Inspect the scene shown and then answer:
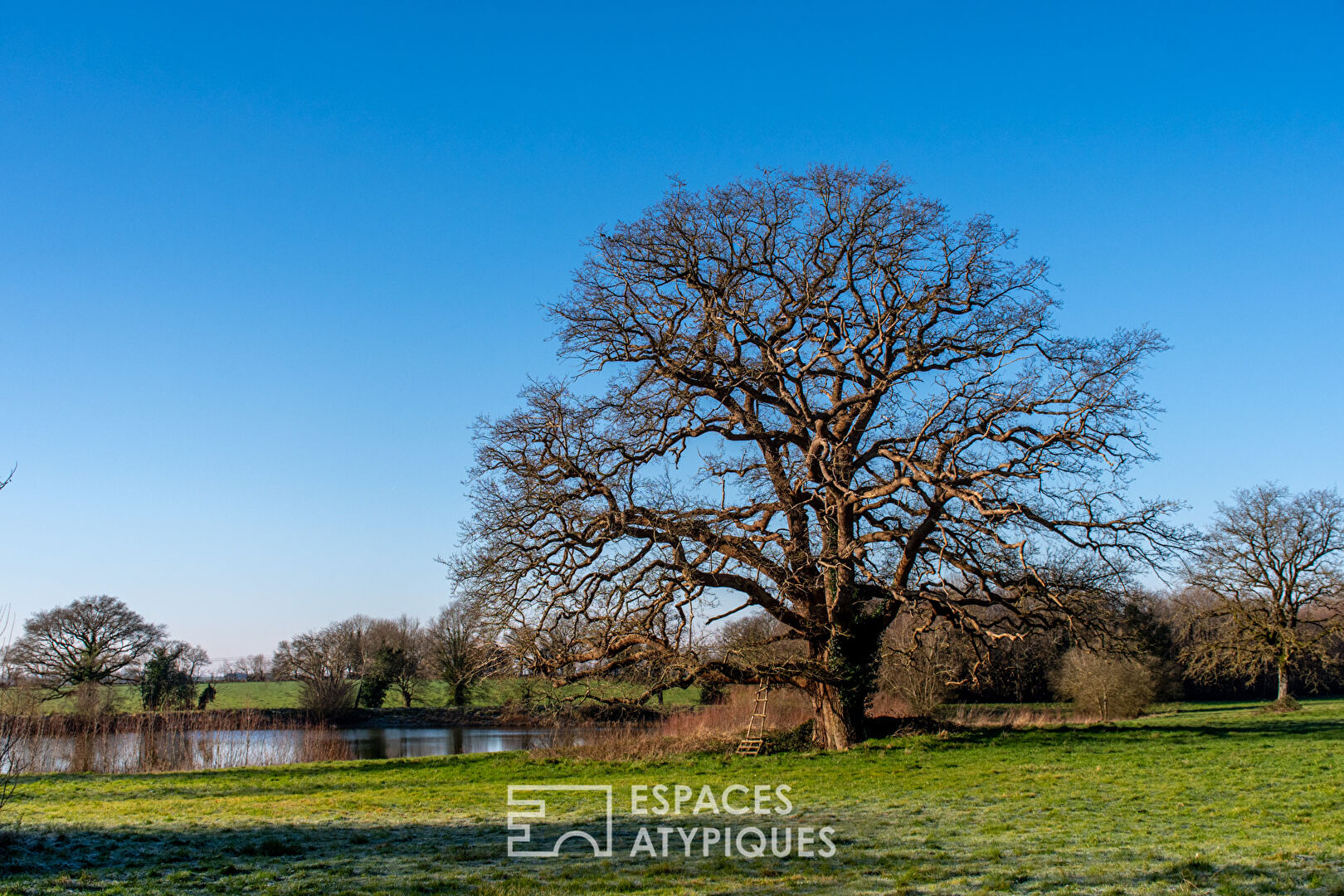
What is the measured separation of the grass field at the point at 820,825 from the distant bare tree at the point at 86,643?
34445mm

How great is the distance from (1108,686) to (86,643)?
49518 mm

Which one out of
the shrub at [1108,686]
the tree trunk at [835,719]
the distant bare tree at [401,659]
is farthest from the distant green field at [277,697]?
the shrub at [1108,686]

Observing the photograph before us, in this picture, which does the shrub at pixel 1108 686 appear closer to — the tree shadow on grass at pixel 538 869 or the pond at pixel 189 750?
the pond at pixel 189 750

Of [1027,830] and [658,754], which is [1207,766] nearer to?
[1027,830]

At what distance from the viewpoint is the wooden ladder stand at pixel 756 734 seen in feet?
57.8

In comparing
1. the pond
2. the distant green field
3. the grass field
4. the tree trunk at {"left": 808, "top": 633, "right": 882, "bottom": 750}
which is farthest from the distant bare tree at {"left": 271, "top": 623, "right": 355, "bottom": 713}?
the tree trunk at {"left": 808, "top": 633, "right": 882, "bottom": 750}

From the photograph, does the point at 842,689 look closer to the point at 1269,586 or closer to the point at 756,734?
the point at 756,734

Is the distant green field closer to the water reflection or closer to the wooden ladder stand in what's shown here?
the water reflection

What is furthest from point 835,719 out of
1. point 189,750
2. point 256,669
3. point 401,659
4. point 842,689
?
point 256,669

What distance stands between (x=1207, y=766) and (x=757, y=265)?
1188cm

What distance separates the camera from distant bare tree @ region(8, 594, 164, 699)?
147 ft

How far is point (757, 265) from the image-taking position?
17969 millimetres

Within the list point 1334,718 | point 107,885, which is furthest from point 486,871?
point 1334,718

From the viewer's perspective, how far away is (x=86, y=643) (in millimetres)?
46688
